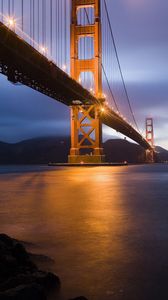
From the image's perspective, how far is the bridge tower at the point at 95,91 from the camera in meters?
51.1

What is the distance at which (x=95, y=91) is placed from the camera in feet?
168

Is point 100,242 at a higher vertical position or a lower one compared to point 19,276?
lower

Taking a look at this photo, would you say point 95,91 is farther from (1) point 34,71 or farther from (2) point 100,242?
(2) point 100,242

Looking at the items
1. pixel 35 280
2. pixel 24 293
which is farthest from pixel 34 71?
pixel 24 293

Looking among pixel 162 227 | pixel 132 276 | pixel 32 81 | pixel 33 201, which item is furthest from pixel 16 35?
pixel 132 276

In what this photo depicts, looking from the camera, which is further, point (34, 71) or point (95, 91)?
point (95, 91)

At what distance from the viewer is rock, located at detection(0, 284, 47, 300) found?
2762mm

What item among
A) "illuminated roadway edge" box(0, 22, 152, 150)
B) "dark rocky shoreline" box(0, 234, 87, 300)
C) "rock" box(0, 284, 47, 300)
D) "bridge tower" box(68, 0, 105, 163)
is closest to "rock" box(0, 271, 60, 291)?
"dark rocky shoreline" box(0, 234, 87, 300)

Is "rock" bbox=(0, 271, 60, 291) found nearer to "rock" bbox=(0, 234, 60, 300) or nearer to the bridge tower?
"rock" bbox=(0, 234, 60, 300)

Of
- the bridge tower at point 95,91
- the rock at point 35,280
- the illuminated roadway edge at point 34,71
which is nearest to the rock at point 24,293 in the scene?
the rock at point 35,280

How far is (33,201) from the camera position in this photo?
10.4m

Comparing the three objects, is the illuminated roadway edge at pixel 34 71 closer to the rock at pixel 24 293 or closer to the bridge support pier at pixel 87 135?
the bridge support pier at pixel 87 135

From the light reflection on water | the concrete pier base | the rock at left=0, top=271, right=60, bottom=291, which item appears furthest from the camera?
the concrete pier base

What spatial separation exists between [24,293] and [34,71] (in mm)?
32310
